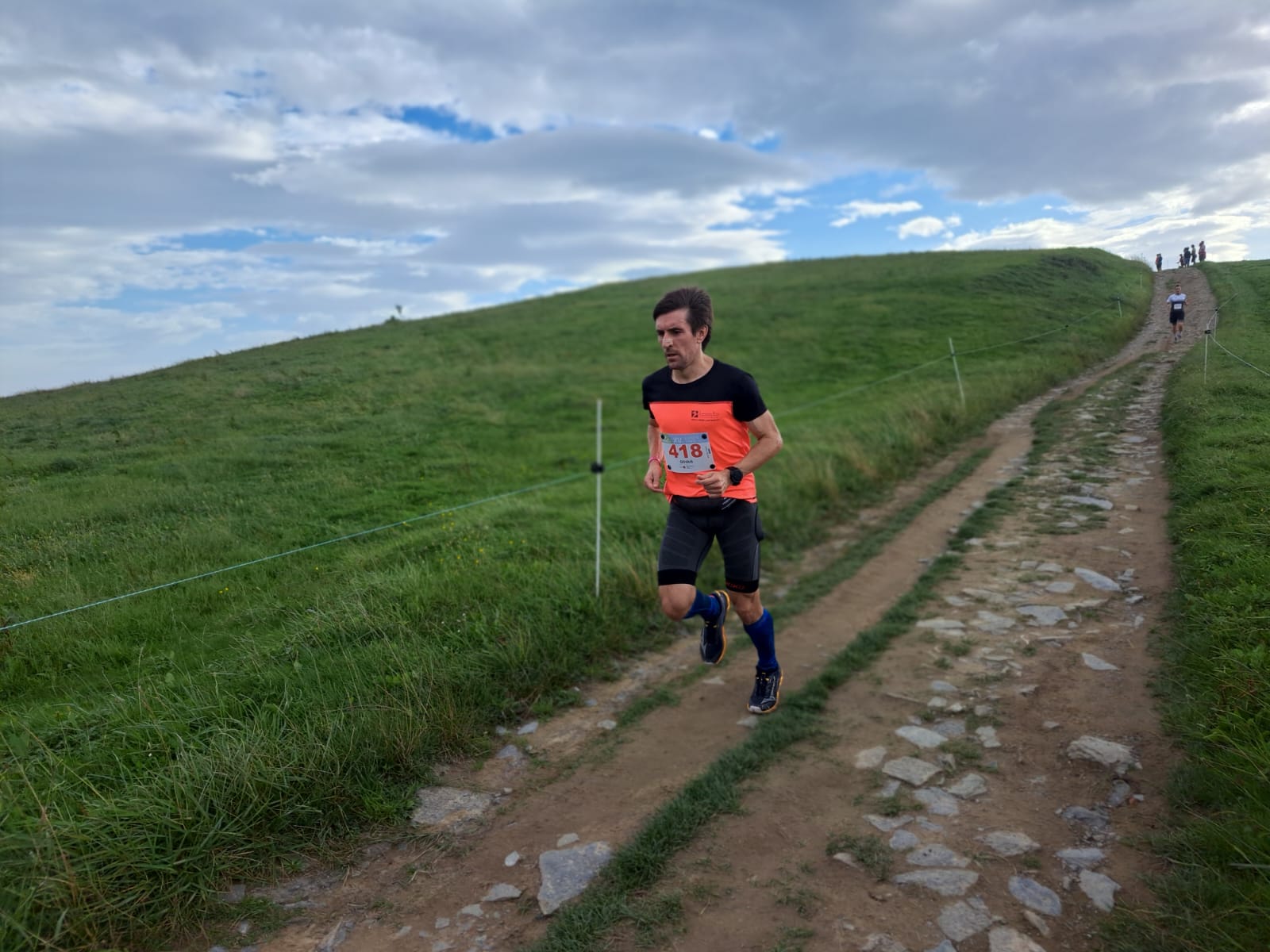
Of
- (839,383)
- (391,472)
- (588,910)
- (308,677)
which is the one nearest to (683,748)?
(588,910)

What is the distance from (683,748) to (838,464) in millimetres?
7338

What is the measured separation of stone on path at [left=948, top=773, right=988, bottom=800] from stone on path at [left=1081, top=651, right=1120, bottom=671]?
5.20 ft

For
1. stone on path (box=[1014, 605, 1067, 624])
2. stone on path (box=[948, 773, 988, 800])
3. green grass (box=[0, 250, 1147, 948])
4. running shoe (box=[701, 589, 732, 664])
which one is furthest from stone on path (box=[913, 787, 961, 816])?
green grass (box=[0, 250, 1147, 948])

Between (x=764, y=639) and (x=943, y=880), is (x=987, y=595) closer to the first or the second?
(x=764, y=639)

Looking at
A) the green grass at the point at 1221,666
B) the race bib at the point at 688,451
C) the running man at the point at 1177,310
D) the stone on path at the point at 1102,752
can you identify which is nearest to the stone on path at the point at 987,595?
the green grass at the point at 1221,666

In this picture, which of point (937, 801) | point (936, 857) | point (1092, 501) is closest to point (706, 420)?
point (937, 801)

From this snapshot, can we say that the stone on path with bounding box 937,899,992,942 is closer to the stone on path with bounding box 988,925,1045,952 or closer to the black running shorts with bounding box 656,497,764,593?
the stone on path with bounding box 988,925,1045,952

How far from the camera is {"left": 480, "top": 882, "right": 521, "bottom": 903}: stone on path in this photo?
3.30 metres

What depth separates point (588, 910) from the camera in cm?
309

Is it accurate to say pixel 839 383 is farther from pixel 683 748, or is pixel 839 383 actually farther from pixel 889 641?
pixel 683 748

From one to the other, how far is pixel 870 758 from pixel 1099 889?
131 centimetres

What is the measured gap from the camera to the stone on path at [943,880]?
3.00m

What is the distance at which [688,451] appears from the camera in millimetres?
4527

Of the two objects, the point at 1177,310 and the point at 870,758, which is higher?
the point at 1177,310
